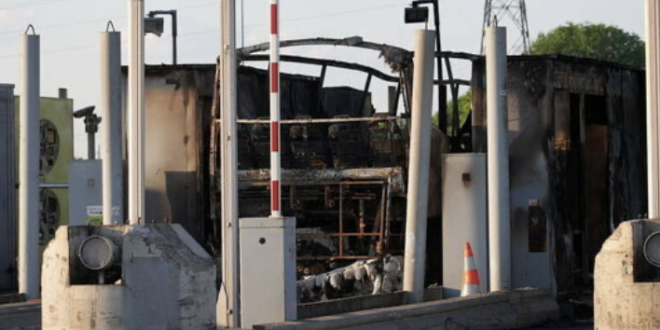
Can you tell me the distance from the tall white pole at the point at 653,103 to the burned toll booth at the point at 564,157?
6.00 metres

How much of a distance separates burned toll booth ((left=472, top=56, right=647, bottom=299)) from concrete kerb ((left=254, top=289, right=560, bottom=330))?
1004mm

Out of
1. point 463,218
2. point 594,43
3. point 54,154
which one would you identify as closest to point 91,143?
point 54,154

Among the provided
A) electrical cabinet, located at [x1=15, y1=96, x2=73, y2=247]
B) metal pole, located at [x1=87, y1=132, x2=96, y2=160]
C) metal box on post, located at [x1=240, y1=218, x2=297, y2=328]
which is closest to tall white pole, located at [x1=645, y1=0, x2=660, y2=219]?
metal box on post, located at [x1=240, y1=218, x2=297, y2=328]

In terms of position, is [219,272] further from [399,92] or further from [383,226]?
[399,92]

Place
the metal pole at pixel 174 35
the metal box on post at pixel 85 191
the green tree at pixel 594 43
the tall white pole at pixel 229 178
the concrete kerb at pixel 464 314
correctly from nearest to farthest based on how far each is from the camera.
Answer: the tall white pole at pixel 229 178, the concrete kerb at pixel 464 314, the metal box on post at pixel 85 191, the metal pole at pixel 174 35, the green tree at pixel 594 43

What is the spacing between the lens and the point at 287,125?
69.6 feet

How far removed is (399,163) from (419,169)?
10.5 ft

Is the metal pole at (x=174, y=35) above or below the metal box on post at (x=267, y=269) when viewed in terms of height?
above

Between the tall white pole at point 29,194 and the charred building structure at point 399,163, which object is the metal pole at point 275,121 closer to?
the tall white pole at point 29,194

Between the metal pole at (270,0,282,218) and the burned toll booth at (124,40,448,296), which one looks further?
the burned toll booth at (124,40,448,296)

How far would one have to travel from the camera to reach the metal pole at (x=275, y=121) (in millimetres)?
13719

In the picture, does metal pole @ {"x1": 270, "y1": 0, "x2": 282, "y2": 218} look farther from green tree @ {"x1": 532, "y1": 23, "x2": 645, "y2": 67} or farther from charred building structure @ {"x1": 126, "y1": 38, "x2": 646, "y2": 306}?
green tree @ {"x1": 532, "y1": 23, "x2": 645, "y2": 67}

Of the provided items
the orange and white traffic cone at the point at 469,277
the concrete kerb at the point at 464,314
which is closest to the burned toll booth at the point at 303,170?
the orange and white traffic cone at the point at 469,277

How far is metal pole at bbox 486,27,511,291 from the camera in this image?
59.9ft
